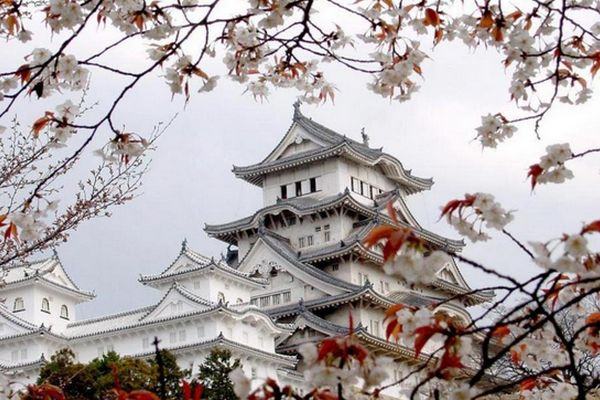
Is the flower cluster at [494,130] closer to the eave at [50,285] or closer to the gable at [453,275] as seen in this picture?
the eave at [50,285]

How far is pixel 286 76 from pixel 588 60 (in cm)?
218

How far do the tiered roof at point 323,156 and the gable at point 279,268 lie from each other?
4.97m

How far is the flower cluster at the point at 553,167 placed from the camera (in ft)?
17.9

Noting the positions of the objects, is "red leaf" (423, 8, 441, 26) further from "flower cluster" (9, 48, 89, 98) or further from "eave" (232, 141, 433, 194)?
"eave" (232, 141, 433, 194)

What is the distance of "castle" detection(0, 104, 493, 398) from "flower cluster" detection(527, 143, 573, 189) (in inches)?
1126

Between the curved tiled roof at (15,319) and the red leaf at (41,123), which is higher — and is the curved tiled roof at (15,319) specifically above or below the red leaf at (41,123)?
above

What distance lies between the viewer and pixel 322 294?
4397 centimetres

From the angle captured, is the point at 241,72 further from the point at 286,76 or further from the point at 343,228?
the point at 343,228

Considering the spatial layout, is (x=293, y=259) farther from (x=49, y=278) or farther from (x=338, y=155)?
(x=49, y=278)

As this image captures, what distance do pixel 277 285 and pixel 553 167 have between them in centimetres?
3992

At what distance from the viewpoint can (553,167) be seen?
550 cm

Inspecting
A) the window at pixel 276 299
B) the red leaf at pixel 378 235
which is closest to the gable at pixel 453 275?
the window at pixel 276 299

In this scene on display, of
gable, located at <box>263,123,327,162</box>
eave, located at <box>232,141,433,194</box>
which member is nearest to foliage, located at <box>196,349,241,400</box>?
eave, located at <box>232,141,433,194</box>

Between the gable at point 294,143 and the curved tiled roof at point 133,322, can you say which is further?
the gable at point 294,143
